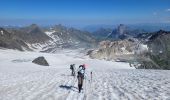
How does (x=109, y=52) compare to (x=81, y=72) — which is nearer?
(x=81, y=72)

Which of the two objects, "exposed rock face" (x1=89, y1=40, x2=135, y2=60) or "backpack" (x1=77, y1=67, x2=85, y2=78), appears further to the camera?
"exposed rock face" (x1=89, y1=40, x2=135, y2=60)

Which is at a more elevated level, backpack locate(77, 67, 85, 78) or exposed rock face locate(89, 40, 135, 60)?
backpack locate(77, 67, 85, 78)

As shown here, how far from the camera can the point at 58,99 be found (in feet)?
61.9

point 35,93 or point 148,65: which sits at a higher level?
point 35,93

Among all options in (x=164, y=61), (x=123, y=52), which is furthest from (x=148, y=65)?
(x=123, y=52)

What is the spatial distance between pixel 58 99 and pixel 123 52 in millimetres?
174471

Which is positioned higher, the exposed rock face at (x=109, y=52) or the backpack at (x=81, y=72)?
the backpack at (x=81, y=72)

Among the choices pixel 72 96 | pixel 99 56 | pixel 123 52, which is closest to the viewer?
pixel 72 96

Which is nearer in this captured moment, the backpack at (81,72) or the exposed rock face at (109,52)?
the backpack at (81,72)

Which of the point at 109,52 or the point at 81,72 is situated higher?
the point at 81,72

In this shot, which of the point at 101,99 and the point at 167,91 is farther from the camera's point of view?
the point at 167,91

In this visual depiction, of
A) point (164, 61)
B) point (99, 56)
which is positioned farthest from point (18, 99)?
point (99, 56)

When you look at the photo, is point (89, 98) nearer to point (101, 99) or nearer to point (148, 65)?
point (101, 99)

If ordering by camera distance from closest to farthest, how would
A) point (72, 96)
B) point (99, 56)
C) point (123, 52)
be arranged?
point (72, 96), point (99, 56), point (123, 52)
